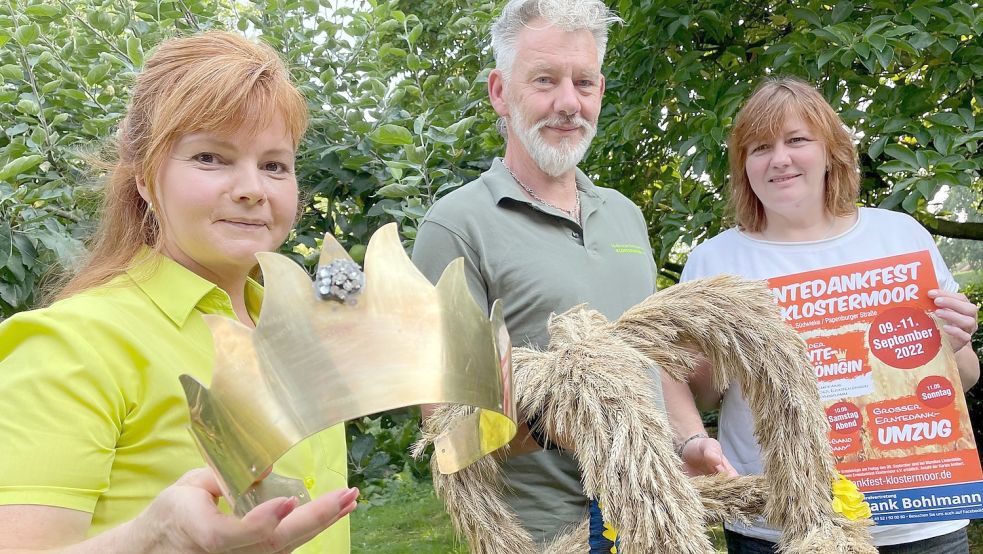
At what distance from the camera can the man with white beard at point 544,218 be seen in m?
2.27

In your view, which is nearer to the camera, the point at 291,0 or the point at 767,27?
the point at 291,0

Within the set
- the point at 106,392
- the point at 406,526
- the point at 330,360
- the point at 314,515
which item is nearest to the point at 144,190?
the point at 106,392

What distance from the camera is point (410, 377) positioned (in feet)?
3.67

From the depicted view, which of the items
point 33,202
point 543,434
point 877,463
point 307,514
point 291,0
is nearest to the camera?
point 307,514

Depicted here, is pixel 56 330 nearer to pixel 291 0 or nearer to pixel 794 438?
pixel 794 438

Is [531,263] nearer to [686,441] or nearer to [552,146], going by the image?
[552,146]

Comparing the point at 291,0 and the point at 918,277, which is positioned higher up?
the point at 291,0

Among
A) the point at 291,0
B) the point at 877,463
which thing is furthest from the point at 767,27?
the point at 877,463

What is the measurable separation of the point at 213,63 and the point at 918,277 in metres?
1.95

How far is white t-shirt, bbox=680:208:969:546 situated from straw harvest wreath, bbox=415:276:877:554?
0.55 m

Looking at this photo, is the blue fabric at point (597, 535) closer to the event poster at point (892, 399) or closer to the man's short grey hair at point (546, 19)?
the event poster at point (892, 399)

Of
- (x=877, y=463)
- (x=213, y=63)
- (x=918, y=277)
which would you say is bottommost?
(x=877, y=463)

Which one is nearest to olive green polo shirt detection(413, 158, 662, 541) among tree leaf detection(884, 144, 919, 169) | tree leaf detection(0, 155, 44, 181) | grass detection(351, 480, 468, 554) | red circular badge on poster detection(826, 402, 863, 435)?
red circular badge on poster detection(826, 402, 863, 435)

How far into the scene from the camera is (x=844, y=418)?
2.39 meters
